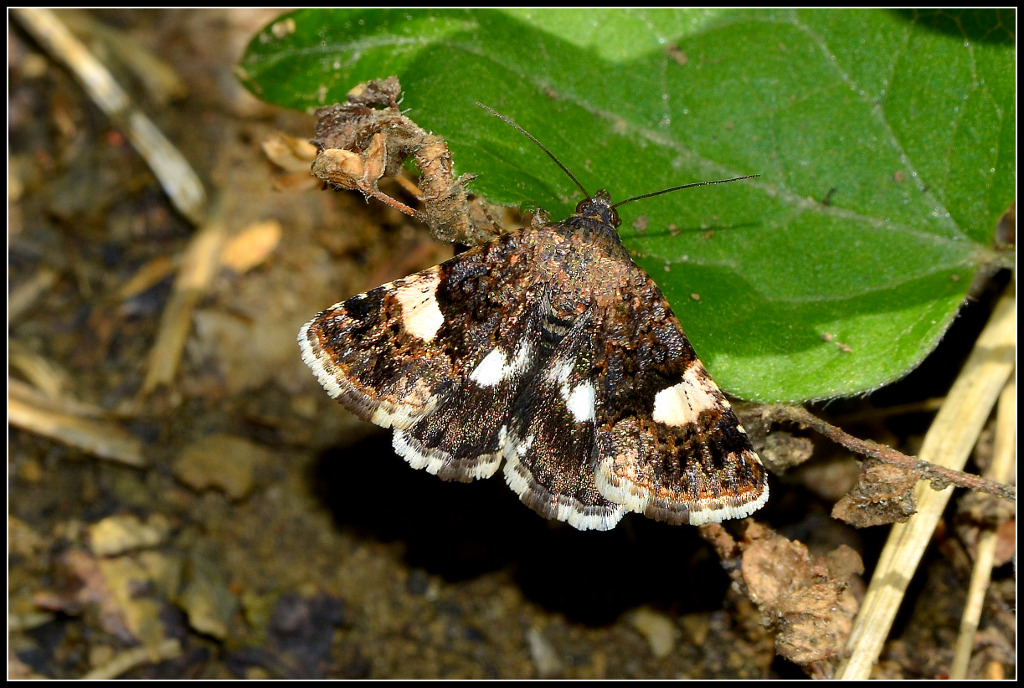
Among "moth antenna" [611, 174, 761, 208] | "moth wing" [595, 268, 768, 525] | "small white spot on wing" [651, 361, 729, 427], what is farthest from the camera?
"moth antenna" [611, 174, 761, 208]

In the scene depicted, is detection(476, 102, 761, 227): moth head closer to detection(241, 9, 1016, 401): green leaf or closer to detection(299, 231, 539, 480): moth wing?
detection(241, 9, 1016, 401): green leaf

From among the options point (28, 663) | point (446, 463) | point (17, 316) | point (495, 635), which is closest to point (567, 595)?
point (495, 635)

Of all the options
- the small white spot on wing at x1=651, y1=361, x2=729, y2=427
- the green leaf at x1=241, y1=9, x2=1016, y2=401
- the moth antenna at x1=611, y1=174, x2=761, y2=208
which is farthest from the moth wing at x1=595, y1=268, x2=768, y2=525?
the moth antenna at x1=611, y1=174, x2=761, y2=208

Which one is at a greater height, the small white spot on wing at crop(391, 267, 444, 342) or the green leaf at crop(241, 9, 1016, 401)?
the green leaf at crop(241, 9, 1016, 401)

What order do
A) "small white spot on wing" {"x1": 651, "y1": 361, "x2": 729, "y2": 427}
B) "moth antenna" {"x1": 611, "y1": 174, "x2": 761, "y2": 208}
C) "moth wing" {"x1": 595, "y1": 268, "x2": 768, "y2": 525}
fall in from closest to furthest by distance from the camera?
"moth wing" {"x1": 595, "y1": 268, "x2": 768, "y2": 525}, "small white spot on wing" {"x1": 651, "y1": 361, "x2": 729, "y2": 427}, "moth antenna" {"x1": 611, "y1": 174, "x2": 761, "y2": 208}

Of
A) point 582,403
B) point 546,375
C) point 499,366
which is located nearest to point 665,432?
point 582,403

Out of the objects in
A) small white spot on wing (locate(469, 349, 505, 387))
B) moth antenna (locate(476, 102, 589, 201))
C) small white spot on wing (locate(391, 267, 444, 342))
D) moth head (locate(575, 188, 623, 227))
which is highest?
moth antenna (locate(476, 102, 589, 201))
